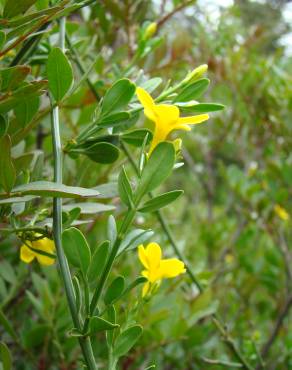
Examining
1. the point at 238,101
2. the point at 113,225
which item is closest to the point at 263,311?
the point at 238,101

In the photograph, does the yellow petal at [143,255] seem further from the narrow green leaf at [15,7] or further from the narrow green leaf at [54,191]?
the narrow green leaf at [15,7]

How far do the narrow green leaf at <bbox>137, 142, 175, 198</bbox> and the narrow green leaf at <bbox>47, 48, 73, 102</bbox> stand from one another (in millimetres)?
125

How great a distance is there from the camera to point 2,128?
0.48 metres

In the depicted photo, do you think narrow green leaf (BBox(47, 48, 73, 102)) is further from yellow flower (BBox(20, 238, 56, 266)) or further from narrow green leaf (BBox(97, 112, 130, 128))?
yellow flower (BBox(20, 238, 56, 266))

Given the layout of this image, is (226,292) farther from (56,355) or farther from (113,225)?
(113,225)

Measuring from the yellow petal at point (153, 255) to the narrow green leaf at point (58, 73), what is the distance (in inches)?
6.8

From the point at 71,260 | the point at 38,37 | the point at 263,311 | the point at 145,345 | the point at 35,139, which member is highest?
the point at 38,37

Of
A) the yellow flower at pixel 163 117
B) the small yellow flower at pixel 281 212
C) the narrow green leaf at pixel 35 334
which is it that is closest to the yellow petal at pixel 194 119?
the yellow flower at pixel 163 117

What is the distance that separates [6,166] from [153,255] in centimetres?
17

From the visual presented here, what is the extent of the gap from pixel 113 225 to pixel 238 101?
3.88 ft

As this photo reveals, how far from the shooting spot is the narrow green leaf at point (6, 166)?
1.48 feet

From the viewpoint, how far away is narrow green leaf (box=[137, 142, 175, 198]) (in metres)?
0.42

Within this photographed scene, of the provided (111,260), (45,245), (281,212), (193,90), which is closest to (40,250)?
Result: (45,245)

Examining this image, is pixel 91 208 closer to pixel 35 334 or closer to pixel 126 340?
pixel 126 340
